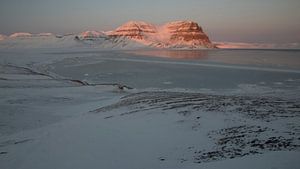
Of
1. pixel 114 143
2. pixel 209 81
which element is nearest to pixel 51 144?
pixel 114 143

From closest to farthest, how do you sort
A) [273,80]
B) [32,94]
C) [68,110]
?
[68,110]
[32,94]
[273,80]

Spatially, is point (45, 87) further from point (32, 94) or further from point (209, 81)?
point (209, 81)

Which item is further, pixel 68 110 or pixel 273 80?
pixel 273 80

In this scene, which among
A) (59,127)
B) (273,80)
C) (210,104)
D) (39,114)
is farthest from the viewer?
(273,80)

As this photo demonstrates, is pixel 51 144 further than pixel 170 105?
No

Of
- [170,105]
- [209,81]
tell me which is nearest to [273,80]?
[209,81]

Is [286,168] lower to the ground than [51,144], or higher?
higher

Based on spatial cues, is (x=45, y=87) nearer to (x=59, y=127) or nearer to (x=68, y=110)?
(x=68, y=110)

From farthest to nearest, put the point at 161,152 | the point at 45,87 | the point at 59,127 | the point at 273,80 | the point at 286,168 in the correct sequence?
the point at 273,80 → the point at 45,87 → the point at 59,127 → the point at 161,152 → the point at 286,168

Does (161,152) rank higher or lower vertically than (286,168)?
lower
